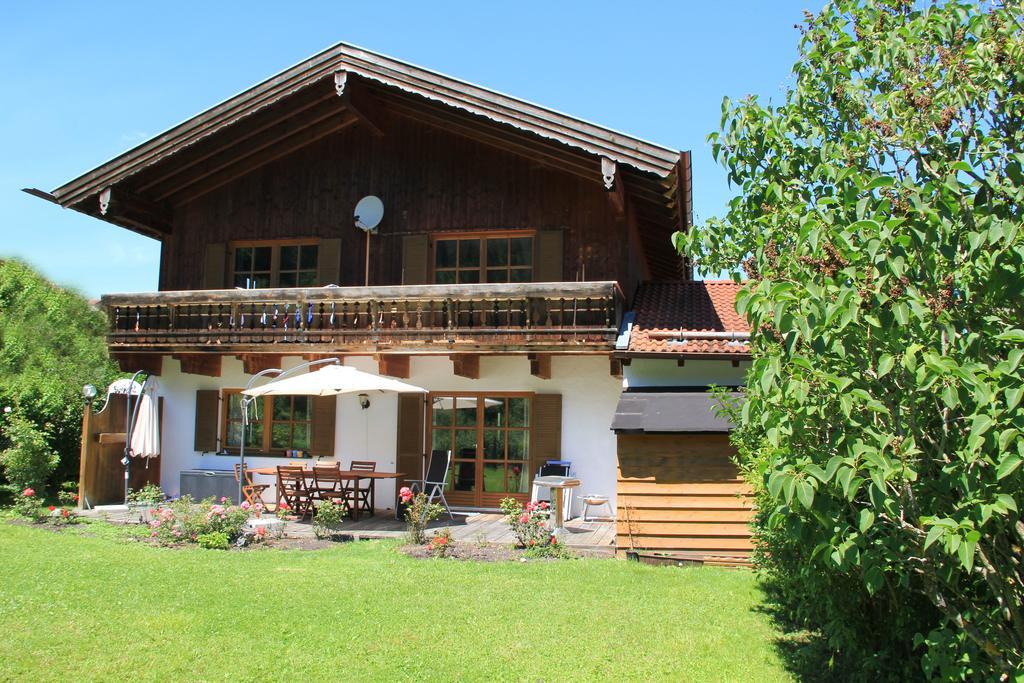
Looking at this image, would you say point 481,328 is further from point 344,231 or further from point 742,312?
point 742,312

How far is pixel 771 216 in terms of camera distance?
4133 millimetres

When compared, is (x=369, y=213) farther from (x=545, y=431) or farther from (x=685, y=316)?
(x=685, y=316)

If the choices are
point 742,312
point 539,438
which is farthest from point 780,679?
point 539,438

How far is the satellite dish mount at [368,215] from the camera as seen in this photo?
1391 centimetres

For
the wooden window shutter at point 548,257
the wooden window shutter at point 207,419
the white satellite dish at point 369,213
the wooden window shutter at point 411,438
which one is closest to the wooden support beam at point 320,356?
the wooden window shutter at point 411,438

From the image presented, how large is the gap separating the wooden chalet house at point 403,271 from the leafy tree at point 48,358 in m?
1.50

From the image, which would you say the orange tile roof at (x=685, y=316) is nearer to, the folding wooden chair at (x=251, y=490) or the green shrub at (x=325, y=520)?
the green shrub at (x=325, y=520)

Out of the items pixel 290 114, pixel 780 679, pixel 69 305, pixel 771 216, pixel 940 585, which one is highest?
pixel 290 114

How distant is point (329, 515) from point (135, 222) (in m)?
7.70

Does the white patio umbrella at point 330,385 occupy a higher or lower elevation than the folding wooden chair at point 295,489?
higher

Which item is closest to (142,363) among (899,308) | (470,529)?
(470,529)

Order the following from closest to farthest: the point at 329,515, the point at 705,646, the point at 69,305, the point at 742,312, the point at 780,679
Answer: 1. the point at 742,312
2. the point at 780,679
3. the point at 705,646
4. the point at 329,515
5. the point at 69,305

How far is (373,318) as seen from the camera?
12.8m

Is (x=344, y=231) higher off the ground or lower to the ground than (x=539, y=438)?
higher
